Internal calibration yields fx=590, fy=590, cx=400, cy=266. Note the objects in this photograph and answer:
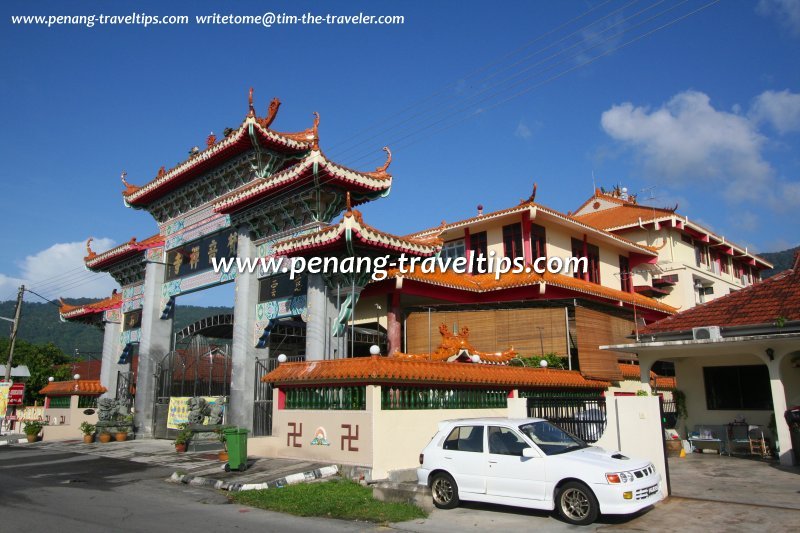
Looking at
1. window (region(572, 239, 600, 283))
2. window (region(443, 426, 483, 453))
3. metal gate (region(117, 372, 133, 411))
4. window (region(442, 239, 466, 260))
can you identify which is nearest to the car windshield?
window (region(443, 426, 483, 453))

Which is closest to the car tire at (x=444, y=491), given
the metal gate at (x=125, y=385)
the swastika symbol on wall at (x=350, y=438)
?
the swastika symbol on wall at (x=350, y=438)

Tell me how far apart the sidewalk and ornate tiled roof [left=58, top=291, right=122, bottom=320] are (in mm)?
10613

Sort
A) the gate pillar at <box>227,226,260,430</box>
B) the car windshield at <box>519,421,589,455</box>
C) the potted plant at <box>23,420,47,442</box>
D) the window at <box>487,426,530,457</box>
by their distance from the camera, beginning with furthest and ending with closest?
the potted plant at <box>23,420,47,442</box>, the gate pillar at <box>227,226,260,430</box>, the window at <box>487,426,530,457</box>, the car windshield at <box>519,421,589,455</box>

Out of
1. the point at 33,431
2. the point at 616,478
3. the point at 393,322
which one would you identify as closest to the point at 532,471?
the point at 616,478

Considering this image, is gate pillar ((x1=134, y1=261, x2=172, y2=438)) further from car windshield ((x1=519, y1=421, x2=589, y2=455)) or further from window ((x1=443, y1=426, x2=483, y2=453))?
car windshield ((x1=519, y1=421, x2=589, y2=455))

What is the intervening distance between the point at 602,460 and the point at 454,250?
18711 millimetres

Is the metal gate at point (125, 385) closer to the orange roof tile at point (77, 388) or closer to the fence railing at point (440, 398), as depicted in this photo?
the orange roof tile at point (77, 388)

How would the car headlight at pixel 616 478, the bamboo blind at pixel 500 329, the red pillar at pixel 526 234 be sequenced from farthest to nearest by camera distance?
1. the red pillar at pixel 526 234
2. the bamboo blind at pixel 500 329
3. the car headlight at pixel 616 478

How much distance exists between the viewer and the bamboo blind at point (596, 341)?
20.5 m

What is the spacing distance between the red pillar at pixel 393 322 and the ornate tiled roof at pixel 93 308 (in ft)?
51.7

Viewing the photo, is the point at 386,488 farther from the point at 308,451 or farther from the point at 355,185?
the point at 355,185

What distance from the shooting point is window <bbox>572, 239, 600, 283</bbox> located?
89.0 feet

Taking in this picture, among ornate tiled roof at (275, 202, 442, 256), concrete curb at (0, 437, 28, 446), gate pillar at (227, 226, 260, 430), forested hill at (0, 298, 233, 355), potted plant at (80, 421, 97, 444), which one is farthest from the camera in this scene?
forested hill at (0, 298, 233, 355)

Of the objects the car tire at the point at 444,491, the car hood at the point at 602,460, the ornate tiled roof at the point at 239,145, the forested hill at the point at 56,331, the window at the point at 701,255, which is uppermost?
the forested hill at the point at 56,331
